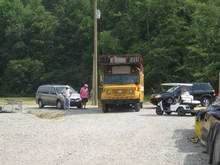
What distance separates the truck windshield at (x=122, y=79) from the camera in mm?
25422

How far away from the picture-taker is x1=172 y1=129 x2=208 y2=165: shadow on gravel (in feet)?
27.2

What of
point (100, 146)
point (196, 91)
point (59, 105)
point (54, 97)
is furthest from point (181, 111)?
point (54, 97)

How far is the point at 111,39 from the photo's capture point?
58906 millimetres

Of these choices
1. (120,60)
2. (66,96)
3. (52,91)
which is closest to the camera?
(120,60)

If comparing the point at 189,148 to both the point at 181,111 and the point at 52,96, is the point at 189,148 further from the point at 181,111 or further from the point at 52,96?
the point at 52,96

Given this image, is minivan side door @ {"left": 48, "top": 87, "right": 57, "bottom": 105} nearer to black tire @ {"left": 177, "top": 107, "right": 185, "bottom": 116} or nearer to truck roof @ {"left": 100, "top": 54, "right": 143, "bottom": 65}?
truck roof @ {"left": 100, "top": 54, "right": 143, "bottom": 65}

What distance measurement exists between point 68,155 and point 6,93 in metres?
63.9

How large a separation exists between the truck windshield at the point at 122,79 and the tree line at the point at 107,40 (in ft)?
67.6

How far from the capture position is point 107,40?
193ft

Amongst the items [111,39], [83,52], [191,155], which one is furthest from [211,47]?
[191,155]

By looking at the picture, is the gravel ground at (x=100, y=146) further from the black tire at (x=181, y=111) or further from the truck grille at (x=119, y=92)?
the truck grille at (x=119, y=92)

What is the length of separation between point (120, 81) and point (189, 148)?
611 inches

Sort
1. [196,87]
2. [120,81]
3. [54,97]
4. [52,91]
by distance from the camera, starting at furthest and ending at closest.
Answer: [52,91]
[54,97]
[196,87]
[120,81]

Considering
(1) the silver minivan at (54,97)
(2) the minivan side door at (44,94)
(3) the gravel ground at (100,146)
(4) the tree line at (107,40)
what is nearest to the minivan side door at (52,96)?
(1) the silver minivan at (54,97)
